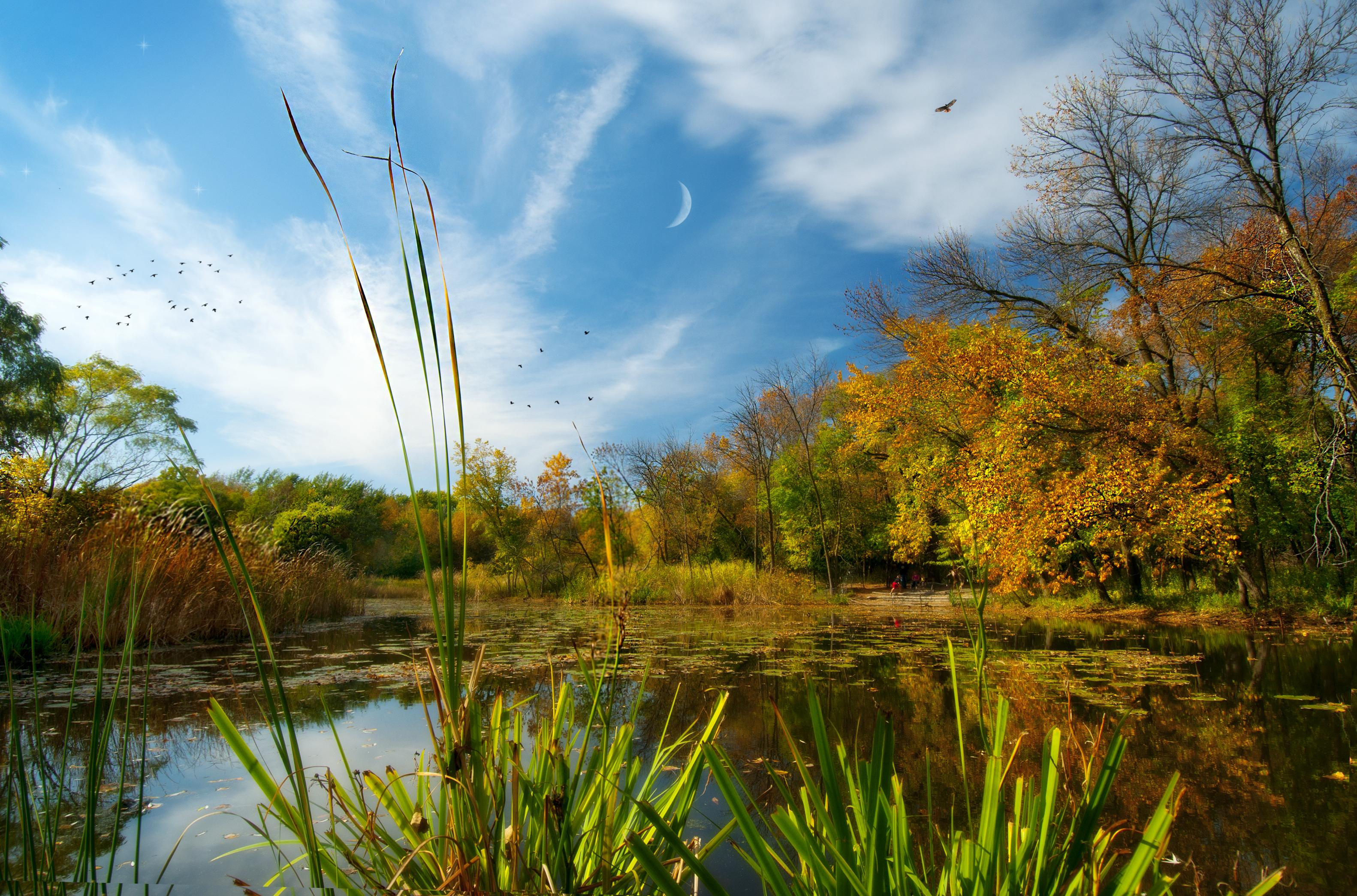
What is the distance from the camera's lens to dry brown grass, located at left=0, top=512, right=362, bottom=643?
18.1 feet

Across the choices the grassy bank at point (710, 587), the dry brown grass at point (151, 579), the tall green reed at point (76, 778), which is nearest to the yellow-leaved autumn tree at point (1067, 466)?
the grassy bank at point (710, 587)

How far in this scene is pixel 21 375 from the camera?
18453mm

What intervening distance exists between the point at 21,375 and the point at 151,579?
21678mm

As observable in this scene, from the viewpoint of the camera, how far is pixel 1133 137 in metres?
11.1

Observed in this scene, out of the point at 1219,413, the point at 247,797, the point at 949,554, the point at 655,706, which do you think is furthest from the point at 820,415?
the point at 247,797

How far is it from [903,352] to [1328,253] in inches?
305

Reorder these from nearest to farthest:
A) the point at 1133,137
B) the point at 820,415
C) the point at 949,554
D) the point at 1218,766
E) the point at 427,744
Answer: the point at 1218,766
the point at 427,744
the point at 1133,137
the point at 949,554
the point at 820,415

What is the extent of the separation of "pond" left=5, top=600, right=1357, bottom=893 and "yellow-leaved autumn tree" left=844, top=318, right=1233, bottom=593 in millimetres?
2393

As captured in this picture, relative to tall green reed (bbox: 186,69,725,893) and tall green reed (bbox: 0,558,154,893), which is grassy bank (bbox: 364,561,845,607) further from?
tall green reed (bbox: 186,69,725,893)

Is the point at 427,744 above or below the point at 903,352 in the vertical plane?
below

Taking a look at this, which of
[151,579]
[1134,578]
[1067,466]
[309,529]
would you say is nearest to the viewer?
[151,579]

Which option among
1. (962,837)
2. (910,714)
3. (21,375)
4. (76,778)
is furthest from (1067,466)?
(21,375)

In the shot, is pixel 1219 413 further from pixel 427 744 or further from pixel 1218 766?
pixel 427 744

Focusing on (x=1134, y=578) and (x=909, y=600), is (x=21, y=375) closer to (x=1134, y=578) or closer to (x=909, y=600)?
(x=909, y=600)
